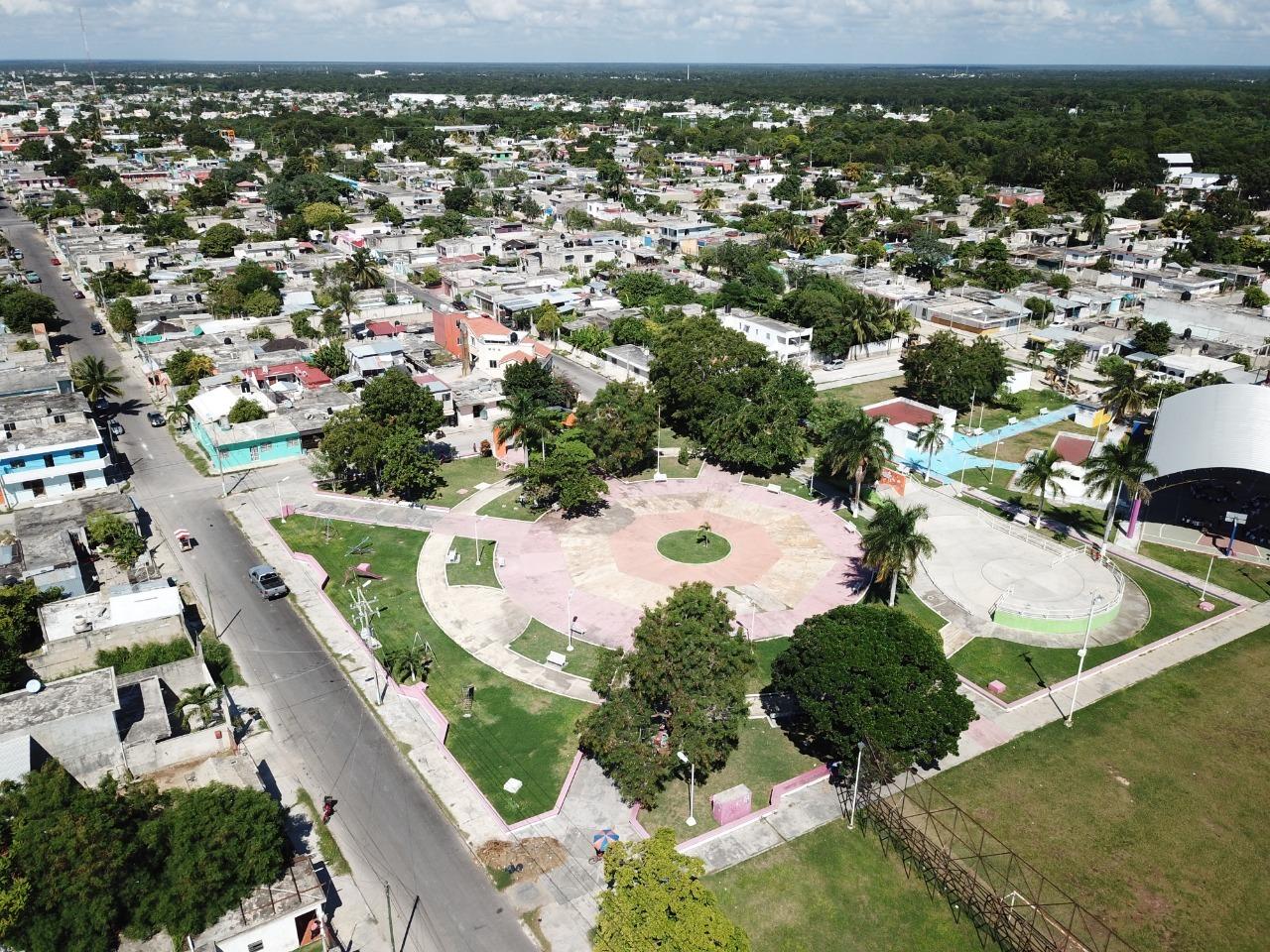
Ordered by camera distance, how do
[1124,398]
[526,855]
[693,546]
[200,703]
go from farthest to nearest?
1. [1124,398]
2. [693,546]
3. [200,703]
4. [526,855]

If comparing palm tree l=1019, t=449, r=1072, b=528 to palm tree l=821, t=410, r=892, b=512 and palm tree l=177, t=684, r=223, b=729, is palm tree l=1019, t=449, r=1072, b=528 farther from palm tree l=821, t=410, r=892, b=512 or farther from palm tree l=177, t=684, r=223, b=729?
palm tree l=177, t=684, r=223, b=729

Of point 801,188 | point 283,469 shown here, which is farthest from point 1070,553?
point 801,188

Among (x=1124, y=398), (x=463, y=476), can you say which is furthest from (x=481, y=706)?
(x=1124, y=398)

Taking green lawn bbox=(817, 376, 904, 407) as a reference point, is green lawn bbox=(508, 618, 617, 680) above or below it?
above

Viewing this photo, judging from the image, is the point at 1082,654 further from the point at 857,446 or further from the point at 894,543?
the point at 857,446

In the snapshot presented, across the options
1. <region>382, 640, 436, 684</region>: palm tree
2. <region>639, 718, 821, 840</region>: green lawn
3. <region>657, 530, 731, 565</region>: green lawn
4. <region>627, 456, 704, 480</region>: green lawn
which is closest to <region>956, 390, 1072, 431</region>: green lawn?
<region>627, 456, 704, 480</region>: green lawn

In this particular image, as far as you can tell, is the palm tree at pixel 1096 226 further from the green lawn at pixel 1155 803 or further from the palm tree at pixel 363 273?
the palm tree at pixel 363 273

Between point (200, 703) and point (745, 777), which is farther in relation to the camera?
point (745, 777)
